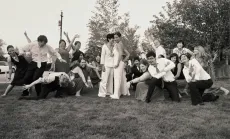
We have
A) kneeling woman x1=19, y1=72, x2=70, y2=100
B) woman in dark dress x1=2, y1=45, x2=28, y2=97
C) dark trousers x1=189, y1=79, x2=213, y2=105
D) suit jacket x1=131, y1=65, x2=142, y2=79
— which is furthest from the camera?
suit jacket x1=131, y1=65, x2=142, y2=79

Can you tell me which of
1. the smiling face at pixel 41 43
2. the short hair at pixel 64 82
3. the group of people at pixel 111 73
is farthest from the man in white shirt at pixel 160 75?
the smiling face at pixel 41 43

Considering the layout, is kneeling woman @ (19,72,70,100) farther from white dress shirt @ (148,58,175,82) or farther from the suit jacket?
the suit jacket

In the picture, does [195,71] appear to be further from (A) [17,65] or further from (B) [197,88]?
(A) [17,65]

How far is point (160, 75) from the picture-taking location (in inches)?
283

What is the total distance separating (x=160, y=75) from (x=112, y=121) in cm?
268

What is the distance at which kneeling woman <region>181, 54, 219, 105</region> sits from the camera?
675cm

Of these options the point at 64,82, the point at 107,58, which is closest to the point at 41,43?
the point at 64,82

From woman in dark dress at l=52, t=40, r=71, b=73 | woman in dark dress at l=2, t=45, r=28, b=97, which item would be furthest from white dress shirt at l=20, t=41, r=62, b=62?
woman in dark dress at l=52, t=40, r=71, b=73

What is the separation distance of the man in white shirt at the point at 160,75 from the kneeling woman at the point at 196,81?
16.9 inches

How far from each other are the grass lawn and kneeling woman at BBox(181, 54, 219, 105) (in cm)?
26

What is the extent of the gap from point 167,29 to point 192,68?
1607 cm

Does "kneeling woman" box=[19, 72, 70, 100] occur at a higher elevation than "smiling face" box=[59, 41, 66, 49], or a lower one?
lower

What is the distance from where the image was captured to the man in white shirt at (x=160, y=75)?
7.21 meters

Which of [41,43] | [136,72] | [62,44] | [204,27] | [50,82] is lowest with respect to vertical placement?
[50,82]
